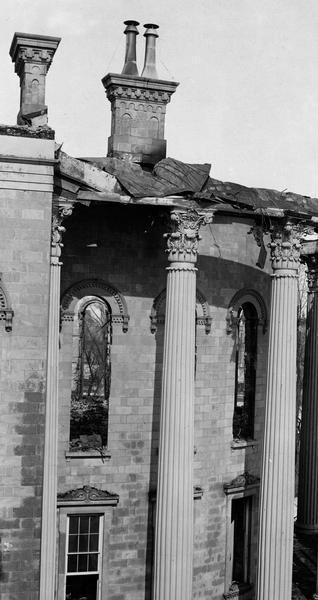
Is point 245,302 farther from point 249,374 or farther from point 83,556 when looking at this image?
point 83,556

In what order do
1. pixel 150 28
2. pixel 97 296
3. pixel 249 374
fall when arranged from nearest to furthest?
pixel 97 296 → pixel 249 374 → pixel 150 28

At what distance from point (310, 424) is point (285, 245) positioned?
7.75m

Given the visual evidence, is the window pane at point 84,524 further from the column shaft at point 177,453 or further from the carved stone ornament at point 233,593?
the carved stone ornament at point 233,593

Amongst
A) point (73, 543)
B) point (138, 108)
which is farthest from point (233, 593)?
point (138, 108)

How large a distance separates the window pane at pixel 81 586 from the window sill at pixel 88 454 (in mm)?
2842

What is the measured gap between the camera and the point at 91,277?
75.5ft

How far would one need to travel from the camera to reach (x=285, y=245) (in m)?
21.2

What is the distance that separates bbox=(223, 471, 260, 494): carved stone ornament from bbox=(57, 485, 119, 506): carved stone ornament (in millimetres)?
3197

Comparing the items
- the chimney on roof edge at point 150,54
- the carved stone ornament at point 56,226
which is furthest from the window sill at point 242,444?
the chimney on roof edge at point 150,54

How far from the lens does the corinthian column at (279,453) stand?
2091 centimetres

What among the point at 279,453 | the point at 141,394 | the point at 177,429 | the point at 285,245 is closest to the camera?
the point at 177,429

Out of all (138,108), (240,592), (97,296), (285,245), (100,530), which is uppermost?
(138,108)

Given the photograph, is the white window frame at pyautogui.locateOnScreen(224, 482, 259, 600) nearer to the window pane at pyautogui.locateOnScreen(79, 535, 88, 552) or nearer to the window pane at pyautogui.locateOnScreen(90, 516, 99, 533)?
the window pane at pyautogui.locateOnScreen(90, 516, 99, 533)

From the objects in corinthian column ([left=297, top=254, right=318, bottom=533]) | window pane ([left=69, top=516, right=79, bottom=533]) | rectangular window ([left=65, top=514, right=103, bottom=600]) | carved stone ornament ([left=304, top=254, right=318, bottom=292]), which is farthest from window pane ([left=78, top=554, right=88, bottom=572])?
carved stone ornament ([left=304, top=254, right=318, bottom=292])
